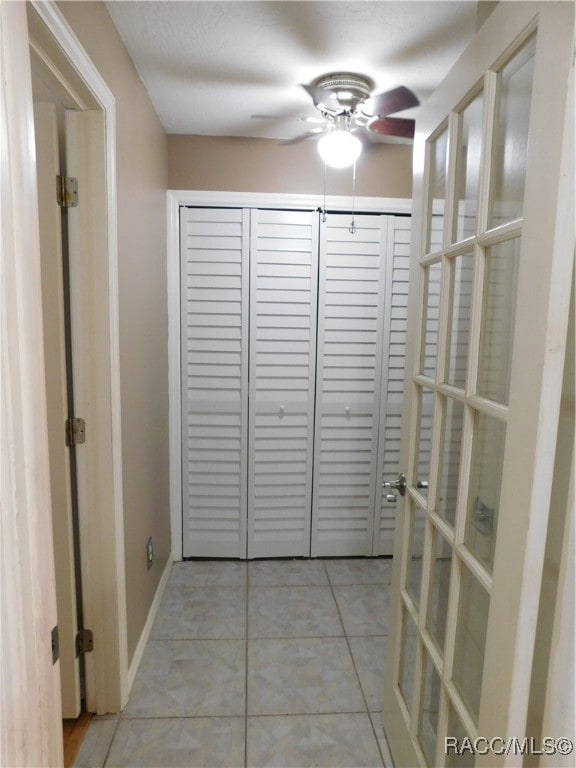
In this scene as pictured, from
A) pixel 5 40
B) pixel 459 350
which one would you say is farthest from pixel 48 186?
pixel 459 350

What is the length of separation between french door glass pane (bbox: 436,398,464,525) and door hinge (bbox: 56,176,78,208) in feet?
4.22

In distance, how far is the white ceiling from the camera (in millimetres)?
1415

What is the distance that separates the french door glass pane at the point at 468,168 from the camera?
1.06 m

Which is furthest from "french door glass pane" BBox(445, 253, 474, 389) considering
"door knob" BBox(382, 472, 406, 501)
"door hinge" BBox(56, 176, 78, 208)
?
"door hinge" BBox(56, 176, 78, 208)

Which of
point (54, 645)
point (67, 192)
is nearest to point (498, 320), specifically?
point (54, 645)

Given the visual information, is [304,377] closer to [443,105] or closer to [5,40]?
[443,105]

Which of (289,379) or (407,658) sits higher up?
→ (289,379)

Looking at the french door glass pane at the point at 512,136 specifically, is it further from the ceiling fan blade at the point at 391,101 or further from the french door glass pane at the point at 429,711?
the french door glass pane at the point at 429,711

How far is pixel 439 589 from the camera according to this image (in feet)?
4.00

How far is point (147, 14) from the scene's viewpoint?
1.46 metres

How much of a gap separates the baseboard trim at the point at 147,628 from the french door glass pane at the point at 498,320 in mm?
1727

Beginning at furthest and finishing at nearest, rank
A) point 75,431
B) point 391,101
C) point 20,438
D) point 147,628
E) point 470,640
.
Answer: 1. point 147,628
2. point 391,101
3. point 75,431
4. point 470,640
5. point 20,438

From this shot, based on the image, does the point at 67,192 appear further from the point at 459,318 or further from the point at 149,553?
the point at 149,553

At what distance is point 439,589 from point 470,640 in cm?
18
